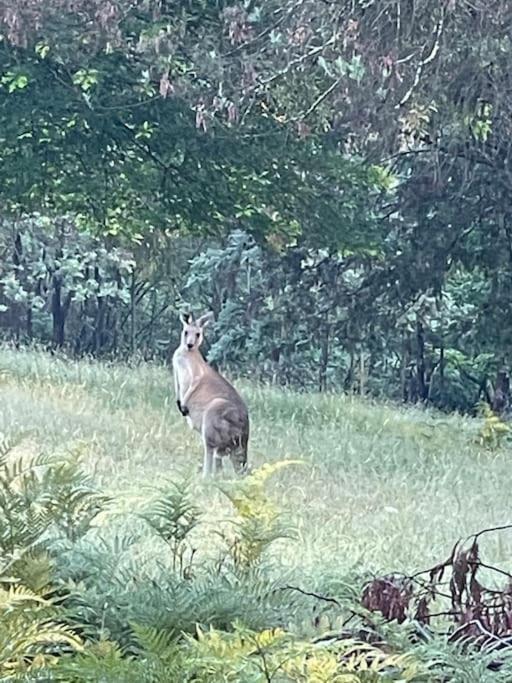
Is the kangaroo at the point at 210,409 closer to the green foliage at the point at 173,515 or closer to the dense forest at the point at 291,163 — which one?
the dense forest at the point at 291,163

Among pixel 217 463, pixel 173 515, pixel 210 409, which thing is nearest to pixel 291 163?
pixel 210 409

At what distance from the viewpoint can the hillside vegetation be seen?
260 cm

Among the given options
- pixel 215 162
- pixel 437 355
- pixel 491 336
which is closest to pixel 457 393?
pixel 437 355

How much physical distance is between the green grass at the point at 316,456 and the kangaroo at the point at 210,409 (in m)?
0.27

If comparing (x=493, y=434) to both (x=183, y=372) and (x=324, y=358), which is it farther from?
(x=324, y=358)

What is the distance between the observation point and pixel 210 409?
30.7 feet

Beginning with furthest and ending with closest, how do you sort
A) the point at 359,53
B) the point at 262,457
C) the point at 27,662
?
1. the point at 262,457
2. the point at 359,53
3. the point at 27,662

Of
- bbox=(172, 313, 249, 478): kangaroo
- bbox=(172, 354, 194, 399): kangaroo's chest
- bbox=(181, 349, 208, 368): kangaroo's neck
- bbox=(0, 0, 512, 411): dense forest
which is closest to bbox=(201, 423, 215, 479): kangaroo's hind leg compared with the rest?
bbox=(172, 313, 249, 478): kangaroo

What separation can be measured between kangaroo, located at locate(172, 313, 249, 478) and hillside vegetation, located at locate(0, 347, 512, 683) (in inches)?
13.1

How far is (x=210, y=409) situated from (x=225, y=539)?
521 cm

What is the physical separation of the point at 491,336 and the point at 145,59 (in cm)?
936

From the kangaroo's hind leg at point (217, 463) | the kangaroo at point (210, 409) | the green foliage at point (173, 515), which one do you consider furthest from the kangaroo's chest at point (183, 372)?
the green foliage at point (173, 515)

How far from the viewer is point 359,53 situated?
9172 mm

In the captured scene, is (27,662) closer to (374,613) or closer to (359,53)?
(374,613)
